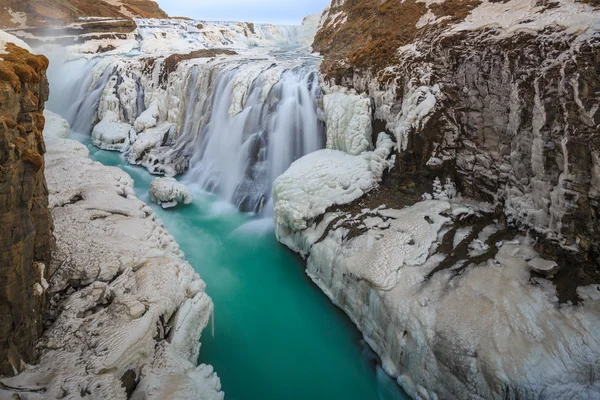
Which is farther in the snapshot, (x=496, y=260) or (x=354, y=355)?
(x=354, y=355)

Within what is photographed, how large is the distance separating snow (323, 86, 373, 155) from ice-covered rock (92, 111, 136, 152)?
9921mm

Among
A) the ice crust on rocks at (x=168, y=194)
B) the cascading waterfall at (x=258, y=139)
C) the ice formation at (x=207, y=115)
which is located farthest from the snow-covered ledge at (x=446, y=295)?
the ice crust on rocks at (x=168, y=194)

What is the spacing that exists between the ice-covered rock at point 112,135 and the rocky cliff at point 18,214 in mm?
11752

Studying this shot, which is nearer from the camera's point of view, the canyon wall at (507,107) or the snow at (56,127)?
the canyon wall at (507,107)

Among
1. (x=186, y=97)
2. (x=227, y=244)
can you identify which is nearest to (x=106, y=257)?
(x=227, y=244)

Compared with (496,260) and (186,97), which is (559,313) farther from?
(186,97)

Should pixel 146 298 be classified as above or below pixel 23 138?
below

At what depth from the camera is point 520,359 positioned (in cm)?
410

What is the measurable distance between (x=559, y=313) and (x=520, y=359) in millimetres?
809

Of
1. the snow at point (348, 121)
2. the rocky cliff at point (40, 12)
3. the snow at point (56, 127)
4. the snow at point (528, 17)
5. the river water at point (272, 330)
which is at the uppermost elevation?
the snow at point (528, 17)

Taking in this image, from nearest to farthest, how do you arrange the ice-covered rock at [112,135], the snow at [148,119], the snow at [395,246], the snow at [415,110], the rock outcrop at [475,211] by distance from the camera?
the rock outcrop at [475,211]
the snow at [395,246]
the snow at [415,110]
the snow at [148,119]
the ice-covered rock at [112,135]

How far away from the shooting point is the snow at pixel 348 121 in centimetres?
830

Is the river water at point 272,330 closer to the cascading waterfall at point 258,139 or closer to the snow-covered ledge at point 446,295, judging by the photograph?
the snow-covered ledge at point 446,295

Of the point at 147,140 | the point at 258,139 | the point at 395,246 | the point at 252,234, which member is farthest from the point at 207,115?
the point at 395,246
